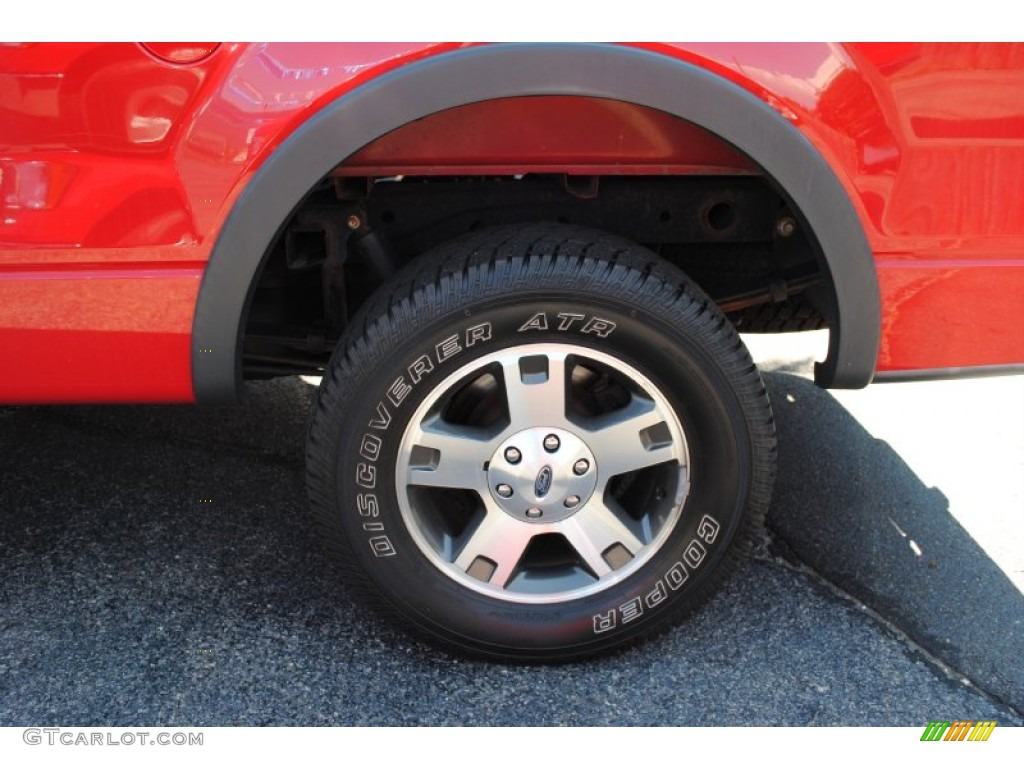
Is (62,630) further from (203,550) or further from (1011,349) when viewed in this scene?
(1011,349)

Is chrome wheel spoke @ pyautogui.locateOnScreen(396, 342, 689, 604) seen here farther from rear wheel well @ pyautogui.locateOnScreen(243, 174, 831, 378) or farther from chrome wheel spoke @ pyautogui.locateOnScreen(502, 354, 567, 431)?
rear wheel well @ pyautogui.locateOnScreen(243, 174, 831, 378)

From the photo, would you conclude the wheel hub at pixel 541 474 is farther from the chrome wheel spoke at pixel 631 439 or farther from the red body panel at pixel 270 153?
the red body panel at pixel 270 153

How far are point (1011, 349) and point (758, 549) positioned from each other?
0.90m

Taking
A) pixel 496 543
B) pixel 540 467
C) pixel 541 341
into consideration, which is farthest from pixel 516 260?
pixel 496 543

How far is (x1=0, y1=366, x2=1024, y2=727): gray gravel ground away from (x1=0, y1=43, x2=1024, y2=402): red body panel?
62cm

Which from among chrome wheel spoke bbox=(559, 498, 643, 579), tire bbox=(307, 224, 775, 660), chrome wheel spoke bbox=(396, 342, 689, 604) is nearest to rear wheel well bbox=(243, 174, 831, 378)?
tire bbox=(307, 224, 775, 660)

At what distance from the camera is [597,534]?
225cm

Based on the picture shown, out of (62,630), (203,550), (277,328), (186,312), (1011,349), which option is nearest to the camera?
(186,312)

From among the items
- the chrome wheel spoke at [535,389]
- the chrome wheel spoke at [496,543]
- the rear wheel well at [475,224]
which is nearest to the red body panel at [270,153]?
the rear wheel well at [475,224]

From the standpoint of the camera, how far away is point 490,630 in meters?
2.24

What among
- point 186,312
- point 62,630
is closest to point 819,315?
point 186,312

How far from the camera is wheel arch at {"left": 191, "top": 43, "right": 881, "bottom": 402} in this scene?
1873 millimetres

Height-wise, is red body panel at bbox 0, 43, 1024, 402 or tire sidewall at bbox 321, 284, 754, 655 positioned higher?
red body panel at bbox 0, 43, 1024, 402

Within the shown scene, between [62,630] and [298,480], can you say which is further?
[298,480]
